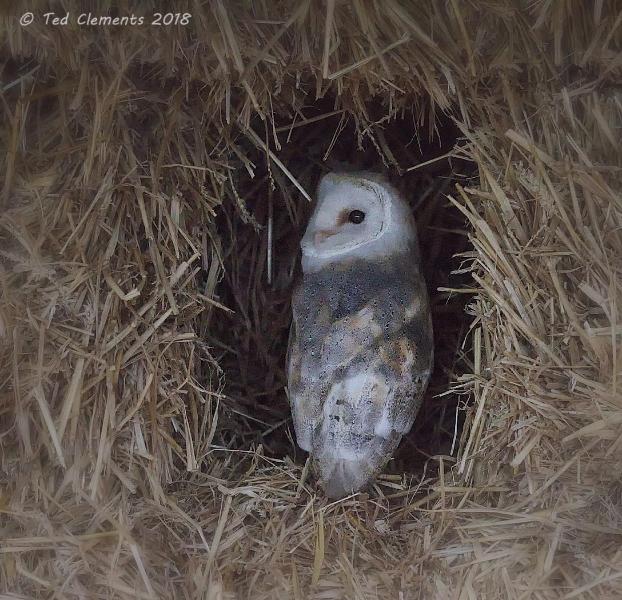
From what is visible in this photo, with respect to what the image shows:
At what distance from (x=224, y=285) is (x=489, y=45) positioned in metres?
0.76

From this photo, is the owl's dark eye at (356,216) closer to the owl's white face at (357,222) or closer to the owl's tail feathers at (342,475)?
the owl's white face at (357,222)

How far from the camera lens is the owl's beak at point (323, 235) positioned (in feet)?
4.45

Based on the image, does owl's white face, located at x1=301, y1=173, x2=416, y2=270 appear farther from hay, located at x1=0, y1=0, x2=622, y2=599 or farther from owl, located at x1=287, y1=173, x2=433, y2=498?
hay, located at x1=0, y1=0, x2=622, y2=599

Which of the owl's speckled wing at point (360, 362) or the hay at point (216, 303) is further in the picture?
the owl's speckled wing at point (360, 362)

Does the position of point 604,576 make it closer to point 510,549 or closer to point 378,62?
point 510,549

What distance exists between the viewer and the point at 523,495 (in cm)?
122

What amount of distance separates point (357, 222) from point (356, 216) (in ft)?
0.04

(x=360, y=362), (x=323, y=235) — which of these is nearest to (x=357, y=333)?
(x=360, y=362)

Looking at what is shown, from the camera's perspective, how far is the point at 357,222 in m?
1.36

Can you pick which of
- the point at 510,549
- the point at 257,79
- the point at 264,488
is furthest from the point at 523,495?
the point at 257,79

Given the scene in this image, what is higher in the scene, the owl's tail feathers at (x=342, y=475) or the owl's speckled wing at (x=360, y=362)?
the owl's speckled wing at (x=360, y=362)

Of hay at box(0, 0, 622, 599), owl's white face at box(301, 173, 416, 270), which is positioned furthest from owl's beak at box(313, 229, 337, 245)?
hay at box(0, 0, 622, 599)

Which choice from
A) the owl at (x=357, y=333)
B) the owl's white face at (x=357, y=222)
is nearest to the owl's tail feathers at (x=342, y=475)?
the owl at (x=357, y=333)

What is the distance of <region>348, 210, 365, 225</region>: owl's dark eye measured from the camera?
1.35 m
